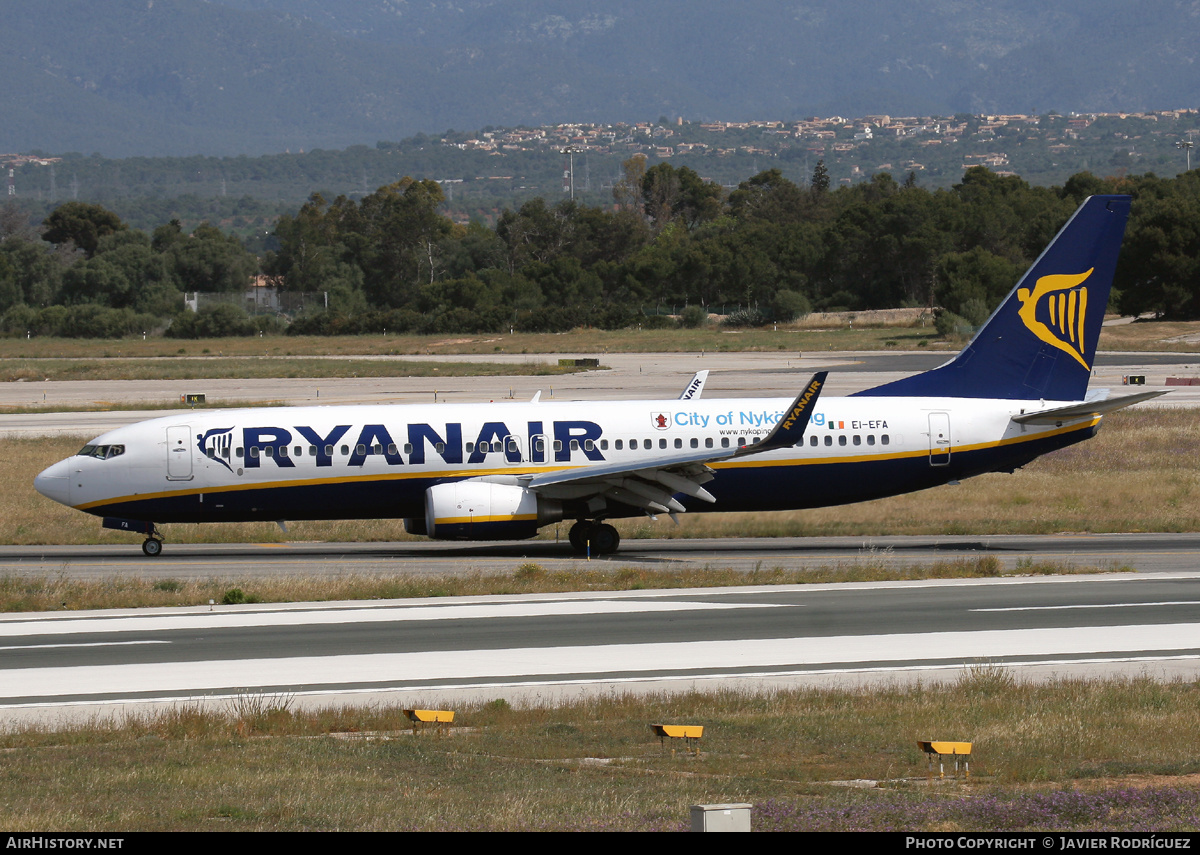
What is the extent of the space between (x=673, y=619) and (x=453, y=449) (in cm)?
1033

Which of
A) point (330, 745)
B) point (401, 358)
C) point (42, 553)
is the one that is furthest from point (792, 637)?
point (401, 358)

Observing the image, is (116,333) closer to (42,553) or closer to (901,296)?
(901,296)

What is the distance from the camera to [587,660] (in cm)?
2116

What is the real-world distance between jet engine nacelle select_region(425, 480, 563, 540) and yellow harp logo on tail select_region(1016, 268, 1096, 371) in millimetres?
13678

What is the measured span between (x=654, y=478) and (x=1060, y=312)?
12.0 m

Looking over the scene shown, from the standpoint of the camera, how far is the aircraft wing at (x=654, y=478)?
30734mm

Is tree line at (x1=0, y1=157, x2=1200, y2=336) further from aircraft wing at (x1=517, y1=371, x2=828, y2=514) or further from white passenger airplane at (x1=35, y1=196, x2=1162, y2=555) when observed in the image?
aircraft wing at (x1=517, y1=371, x2=828, y2=514)

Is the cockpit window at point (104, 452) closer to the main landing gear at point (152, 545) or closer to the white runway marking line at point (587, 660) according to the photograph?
the main landing gear at point (152, 545)

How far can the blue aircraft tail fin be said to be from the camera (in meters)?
35.7

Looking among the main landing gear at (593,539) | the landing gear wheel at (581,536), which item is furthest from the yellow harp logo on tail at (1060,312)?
the landing gear wheel at (581,536)

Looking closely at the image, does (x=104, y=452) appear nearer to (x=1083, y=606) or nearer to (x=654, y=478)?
(x=654, y=478)

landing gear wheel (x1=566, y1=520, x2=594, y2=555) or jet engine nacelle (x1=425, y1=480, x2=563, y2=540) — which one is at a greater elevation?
jet engine nacelle (x1=425, y1=480, x2=563, y2=540)

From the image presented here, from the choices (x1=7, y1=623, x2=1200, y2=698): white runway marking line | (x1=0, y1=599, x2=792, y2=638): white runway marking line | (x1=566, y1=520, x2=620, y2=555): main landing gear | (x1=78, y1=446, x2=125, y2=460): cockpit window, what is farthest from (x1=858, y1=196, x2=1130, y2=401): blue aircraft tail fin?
(x1=78, y1=446, x2=125, y2=460): cockpit window

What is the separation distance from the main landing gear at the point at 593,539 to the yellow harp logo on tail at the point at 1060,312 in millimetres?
12054
